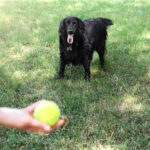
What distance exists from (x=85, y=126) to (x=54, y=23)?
5.14 metres

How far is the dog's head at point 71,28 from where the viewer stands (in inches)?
168

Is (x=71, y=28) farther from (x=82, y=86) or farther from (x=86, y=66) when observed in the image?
(x=82, y=86)

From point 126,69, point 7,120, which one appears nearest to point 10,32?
point 126,69

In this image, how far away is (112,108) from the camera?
3398mm

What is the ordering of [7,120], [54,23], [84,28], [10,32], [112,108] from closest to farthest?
1. [7,120]
2. [112,108]
3. [84,28]
4. [10,32]
5. [54,23]

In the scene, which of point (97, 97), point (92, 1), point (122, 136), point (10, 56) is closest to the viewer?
point (122, 136)

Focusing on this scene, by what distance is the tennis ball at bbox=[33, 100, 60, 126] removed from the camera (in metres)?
1.78

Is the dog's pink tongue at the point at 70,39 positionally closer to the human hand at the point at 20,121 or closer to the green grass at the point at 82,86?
the green grass at the point at 82,86

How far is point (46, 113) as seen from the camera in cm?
181

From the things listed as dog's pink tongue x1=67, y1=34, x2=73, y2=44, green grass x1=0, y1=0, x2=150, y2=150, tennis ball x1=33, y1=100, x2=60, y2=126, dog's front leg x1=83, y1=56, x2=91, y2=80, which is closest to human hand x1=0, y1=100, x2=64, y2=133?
tennis ball x1=33, y1=100, x2=60, y2=126

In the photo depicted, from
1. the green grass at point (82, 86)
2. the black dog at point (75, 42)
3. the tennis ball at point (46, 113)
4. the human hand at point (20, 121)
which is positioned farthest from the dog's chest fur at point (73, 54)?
the human hand at point (20, 121)

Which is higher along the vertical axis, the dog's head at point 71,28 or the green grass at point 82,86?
the dog's head at point 71,28

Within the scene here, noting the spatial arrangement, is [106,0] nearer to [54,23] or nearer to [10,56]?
[54,23]

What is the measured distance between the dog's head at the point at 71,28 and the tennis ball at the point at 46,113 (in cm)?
260
